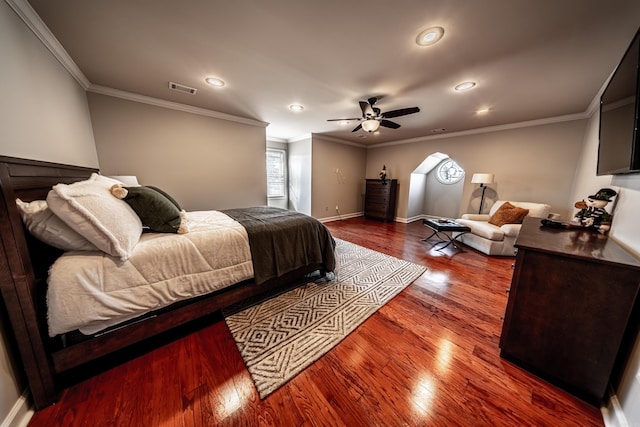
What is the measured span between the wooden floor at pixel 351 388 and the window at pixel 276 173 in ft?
14.1

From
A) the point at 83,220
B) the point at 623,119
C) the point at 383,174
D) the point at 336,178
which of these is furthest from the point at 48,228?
the point at 383,174

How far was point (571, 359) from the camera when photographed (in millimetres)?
1126

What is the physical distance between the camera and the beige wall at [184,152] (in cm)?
273

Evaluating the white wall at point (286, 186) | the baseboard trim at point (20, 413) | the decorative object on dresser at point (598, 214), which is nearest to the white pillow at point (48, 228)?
the baseboard trim at point (20, 413)

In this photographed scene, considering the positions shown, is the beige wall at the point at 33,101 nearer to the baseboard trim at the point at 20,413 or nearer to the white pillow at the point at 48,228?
the white pillow at the point at 48,228

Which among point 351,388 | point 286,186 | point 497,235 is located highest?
point 286,186

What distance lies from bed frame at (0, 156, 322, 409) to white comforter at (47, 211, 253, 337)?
0.07 m

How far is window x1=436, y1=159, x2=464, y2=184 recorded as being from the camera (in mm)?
5677

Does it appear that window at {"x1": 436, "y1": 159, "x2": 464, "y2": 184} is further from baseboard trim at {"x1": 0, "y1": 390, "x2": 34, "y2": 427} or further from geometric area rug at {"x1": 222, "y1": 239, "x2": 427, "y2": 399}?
baseboard trim at {"x1": 0, "y1": 390, "x2": 34, "y2": 427}

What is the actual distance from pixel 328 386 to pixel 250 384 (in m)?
0.47

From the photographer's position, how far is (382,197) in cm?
559

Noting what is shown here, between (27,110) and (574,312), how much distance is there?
3.77 m

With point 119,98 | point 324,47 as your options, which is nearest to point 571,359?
point 324,47

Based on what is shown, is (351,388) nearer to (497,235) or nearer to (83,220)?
(83,220)
